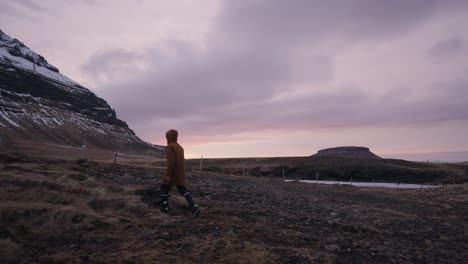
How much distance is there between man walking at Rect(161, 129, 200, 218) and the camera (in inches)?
395

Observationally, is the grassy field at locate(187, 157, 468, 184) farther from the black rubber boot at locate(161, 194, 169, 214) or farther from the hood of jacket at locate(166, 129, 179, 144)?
the black rubber boot at locate(161, 194, 169, 214)

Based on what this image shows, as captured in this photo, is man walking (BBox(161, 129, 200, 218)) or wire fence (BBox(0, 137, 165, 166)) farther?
wire fence (BBox(0, 137, 165, 166))

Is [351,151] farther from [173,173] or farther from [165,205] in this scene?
[165,205]

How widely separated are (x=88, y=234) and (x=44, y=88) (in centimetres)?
13919

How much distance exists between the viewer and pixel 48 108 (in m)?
121

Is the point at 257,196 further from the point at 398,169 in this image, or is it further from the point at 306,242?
the point at 398,169

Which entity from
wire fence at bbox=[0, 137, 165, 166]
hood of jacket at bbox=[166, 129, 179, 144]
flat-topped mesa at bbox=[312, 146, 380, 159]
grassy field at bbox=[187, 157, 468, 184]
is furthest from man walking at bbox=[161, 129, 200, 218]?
flat-topped mesa at bbox=[312, 146, 380, 159]

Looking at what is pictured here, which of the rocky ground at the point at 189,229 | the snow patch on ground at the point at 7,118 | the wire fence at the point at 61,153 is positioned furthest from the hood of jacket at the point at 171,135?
the snow patch on ground at the point at 7,118

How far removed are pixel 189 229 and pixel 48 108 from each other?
127 m

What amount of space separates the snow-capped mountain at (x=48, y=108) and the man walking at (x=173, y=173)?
88330mm

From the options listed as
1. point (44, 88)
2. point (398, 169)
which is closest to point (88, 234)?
point (398, 169)

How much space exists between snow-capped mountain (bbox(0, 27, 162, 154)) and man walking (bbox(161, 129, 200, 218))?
8833 centimetres

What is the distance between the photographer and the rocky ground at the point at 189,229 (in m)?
6.80

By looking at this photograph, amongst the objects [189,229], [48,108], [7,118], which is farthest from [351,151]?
[189,229]
